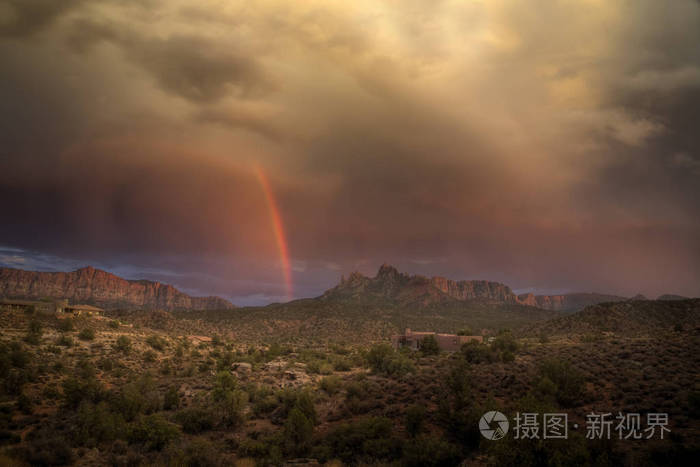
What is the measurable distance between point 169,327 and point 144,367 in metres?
49.8

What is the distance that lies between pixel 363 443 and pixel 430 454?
179 inches

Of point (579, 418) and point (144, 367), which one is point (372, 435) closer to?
point (579, 418)

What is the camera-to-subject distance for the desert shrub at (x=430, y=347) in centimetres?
6406

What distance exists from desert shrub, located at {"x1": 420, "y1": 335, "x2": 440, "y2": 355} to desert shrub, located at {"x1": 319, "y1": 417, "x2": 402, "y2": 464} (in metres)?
41.0

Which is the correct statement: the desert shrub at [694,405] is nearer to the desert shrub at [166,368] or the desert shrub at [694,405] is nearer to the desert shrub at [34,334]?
the desert shrub at [166,368]

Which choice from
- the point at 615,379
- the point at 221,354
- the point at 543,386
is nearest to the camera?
the point at 543,386

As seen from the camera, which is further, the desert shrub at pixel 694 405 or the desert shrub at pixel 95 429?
the desert shrub at pixel 95 429

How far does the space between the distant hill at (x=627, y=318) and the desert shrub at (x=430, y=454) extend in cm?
6825

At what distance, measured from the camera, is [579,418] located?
2294 cm

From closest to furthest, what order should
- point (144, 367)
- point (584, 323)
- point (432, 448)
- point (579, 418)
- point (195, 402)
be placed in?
point (432, 448) → point (579, 418) → point (195, 402) → point (144, 367) → point (584, 323)

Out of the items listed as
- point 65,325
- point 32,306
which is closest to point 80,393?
point 65,325

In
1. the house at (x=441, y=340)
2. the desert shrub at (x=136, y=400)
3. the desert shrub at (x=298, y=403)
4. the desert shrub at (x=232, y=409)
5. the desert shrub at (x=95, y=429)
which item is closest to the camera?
the desert shrub at (x=95, y=429)

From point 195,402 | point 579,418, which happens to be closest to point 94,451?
point 195,402

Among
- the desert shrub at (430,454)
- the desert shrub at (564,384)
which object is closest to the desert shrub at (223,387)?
the desert shrub at (430,454)
